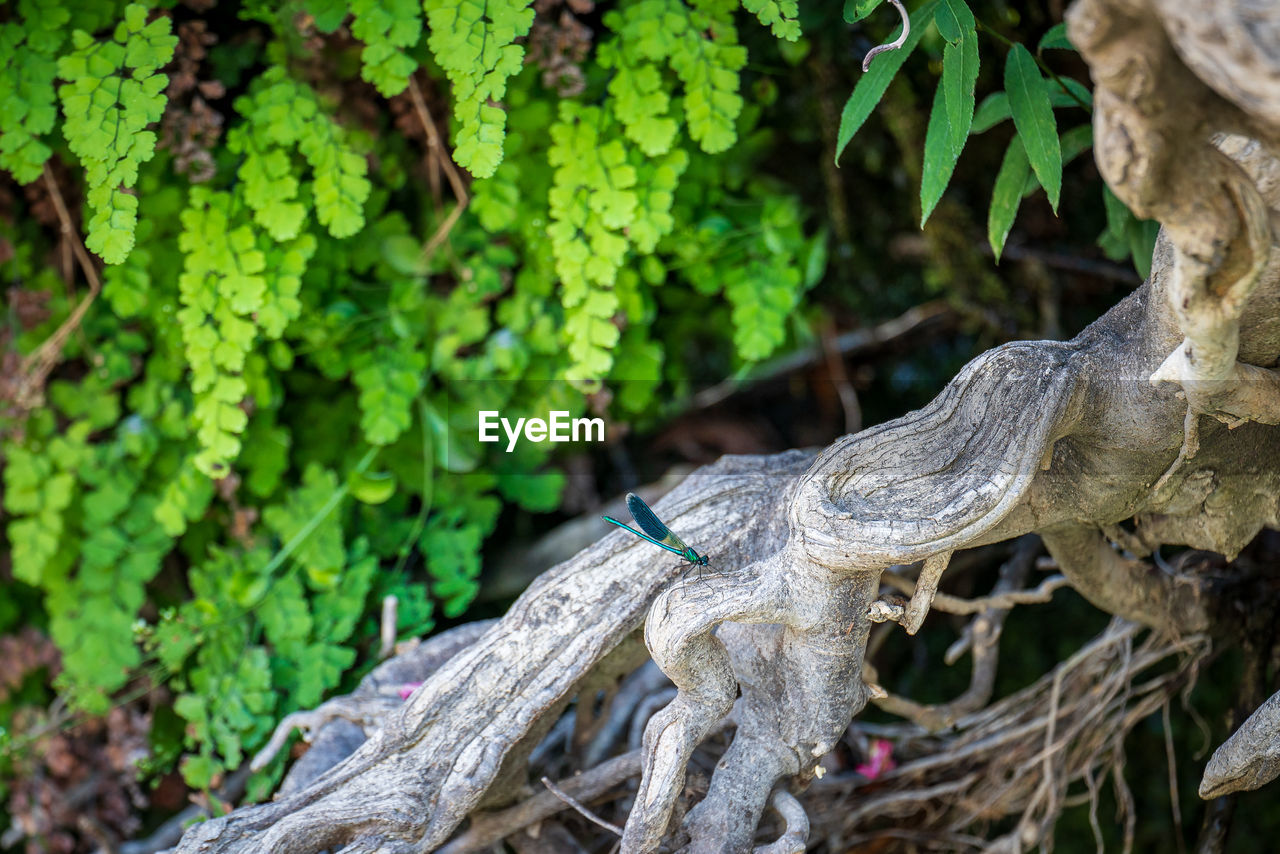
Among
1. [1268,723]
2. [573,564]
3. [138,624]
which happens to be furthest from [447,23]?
[1268,723]

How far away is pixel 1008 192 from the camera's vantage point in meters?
1.40

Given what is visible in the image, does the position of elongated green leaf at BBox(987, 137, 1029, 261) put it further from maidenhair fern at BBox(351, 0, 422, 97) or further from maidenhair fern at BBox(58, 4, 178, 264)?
maidenhair fern at BBox(58, 4, 178, 264)

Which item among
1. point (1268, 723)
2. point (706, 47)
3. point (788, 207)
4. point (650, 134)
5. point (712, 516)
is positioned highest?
point (706, 47)

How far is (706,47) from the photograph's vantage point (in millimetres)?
1490

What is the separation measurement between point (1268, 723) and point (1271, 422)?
0.36 m

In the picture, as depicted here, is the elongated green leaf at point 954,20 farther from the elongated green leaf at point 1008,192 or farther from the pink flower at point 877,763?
the pink flower at point 877,763

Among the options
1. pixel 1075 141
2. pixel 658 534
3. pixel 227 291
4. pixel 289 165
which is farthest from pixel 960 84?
pixel 227 291

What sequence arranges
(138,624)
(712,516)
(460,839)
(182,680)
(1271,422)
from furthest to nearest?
(182,680), (138,624), (460,839), (712,516), (1271,422)

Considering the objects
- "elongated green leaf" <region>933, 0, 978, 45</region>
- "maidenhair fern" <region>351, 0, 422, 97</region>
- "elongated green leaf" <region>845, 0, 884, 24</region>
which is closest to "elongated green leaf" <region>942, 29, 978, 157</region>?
"elongated green leaf" <region>933, 0, 978, 45</region>

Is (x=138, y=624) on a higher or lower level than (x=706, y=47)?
lower

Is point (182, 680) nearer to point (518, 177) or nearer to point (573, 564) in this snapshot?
point (573, 564)

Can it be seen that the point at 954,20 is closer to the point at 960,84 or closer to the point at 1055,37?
the point at 960,84

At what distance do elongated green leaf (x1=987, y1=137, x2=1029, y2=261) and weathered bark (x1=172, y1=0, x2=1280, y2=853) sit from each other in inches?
8.8

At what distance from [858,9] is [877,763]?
1.28 meters
